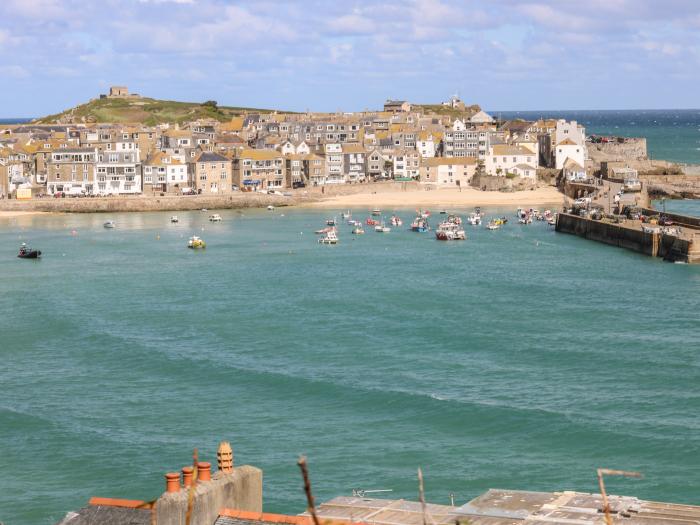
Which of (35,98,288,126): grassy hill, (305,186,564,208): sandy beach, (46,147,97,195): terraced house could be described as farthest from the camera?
(35,98,288,126): grassy hill

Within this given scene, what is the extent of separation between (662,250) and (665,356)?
95.5 feet

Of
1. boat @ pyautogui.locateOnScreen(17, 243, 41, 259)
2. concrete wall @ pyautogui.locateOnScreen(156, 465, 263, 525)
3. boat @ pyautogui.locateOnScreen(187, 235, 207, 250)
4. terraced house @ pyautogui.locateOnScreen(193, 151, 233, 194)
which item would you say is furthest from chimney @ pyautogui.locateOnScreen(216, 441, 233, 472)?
terraced house @ pyautogui.locateOnScreen(193, 151, 233, 194)

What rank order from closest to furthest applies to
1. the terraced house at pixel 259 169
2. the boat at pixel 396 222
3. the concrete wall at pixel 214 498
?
the concrete wall at pixel 214 498 → the boat at pixel 396 222 → the terraced house at pixel 259 169

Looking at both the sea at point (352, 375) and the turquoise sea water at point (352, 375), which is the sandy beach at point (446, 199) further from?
the turquoise sea water at point (352, 375)

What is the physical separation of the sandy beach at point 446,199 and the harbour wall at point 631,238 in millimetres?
20755

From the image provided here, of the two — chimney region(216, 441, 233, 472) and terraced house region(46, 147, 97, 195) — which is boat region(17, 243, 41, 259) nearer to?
terraced house region(46, 147, 97, 195)

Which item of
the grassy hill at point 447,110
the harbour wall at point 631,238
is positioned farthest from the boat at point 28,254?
the grassy hill at point 447,110

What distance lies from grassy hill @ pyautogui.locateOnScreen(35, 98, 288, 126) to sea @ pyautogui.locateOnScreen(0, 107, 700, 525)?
3877 inches

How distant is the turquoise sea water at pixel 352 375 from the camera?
26453 mm

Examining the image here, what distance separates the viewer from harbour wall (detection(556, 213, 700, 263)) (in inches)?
2505

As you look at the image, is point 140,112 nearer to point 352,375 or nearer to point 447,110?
point 447,110

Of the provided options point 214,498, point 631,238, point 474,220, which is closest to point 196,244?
point 474,220

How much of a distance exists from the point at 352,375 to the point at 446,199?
7187 cm

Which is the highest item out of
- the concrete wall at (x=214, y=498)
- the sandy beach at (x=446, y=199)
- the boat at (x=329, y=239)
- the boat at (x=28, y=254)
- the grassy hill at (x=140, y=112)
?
the grassy hill at (x=140, y=112)
